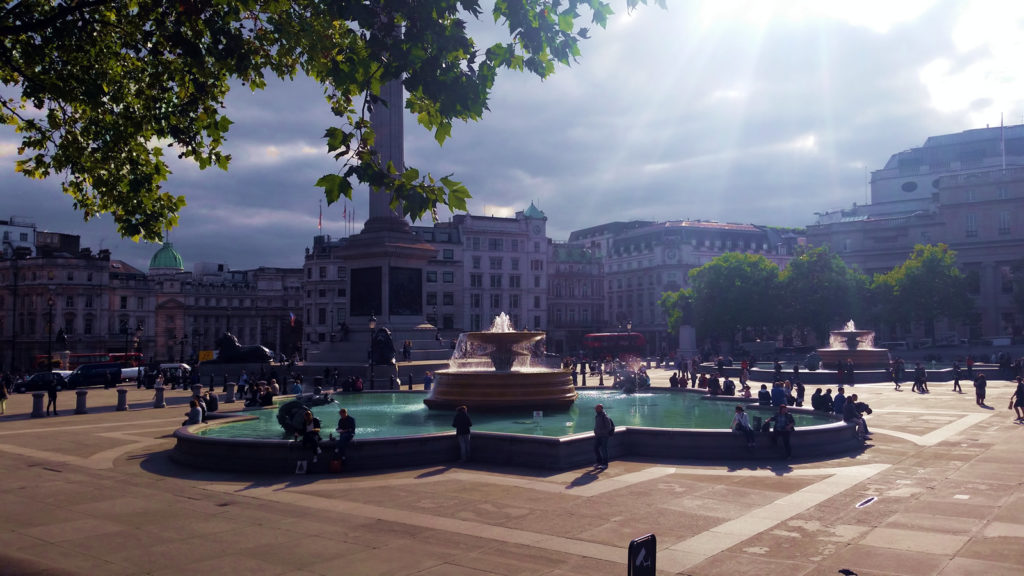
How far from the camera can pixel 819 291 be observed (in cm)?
7381

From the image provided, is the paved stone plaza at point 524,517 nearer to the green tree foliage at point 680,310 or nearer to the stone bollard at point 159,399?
the stone bollard at point 159,399

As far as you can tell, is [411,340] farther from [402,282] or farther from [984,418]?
[984,418]

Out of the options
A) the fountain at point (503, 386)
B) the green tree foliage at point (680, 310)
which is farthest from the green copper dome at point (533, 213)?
the fountain at point (503, 386)

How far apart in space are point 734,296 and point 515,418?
5912 centimetres

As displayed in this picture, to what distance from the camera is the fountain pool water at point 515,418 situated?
67.1 feet

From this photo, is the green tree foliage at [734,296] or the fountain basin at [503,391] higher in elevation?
the green tree foliage at [734,296]

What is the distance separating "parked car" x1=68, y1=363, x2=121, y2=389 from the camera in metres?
49.2

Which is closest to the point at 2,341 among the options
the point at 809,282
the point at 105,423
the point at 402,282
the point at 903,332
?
the point at 402,282

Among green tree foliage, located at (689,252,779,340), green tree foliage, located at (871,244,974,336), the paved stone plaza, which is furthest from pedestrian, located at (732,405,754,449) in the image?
green tree foliage, located at (871,244,974,336)

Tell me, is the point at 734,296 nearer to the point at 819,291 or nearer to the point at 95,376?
the point at 819,291

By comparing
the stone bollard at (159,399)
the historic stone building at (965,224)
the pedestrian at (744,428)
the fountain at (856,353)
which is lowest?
the stone bollard at (159,399)

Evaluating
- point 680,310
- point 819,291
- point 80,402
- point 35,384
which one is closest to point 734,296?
point 819,291

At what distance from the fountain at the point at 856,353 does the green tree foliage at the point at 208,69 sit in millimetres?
41204

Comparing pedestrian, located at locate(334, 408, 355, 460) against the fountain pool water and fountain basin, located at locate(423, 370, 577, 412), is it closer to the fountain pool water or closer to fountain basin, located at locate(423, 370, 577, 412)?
the fountain pool water
